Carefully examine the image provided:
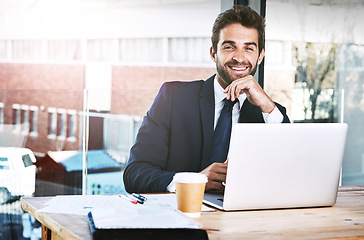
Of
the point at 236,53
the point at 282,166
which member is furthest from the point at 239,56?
the point at 282,166

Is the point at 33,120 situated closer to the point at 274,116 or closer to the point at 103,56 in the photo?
the point at 274,116

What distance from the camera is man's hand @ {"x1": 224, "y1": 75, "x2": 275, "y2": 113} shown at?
7.41ft

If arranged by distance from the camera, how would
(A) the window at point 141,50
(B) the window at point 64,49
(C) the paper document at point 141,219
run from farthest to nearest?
(A) the window at point 141,50 < (B) the window at point 64,49 < (C) the paper document at point 141,219

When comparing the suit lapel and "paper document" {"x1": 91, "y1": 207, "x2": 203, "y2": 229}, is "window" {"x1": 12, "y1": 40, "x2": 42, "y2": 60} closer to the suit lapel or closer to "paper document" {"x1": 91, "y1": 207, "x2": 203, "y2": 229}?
the suit lapel

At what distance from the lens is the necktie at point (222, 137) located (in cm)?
242

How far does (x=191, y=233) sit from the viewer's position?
1298mm

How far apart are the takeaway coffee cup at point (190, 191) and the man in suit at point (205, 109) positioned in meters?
0.70

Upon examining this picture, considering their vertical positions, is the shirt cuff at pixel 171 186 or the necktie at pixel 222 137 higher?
the necktie at pixel 222 137

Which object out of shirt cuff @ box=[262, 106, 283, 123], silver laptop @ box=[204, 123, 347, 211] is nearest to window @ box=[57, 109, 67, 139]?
shirt cuff @ box=[262, 106, 283, 123]

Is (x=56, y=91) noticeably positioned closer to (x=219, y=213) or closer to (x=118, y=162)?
(x=118, y=162)

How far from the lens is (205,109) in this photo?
246cm

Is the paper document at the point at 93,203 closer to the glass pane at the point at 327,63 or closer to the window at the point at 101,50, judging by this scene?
the glass pane at the point at 327,63

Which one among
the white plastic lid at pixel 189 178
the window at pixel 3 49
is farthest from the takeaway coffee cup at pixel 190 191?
the window at pixel 3 49

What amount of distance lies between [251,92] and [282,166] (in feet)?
2.42
